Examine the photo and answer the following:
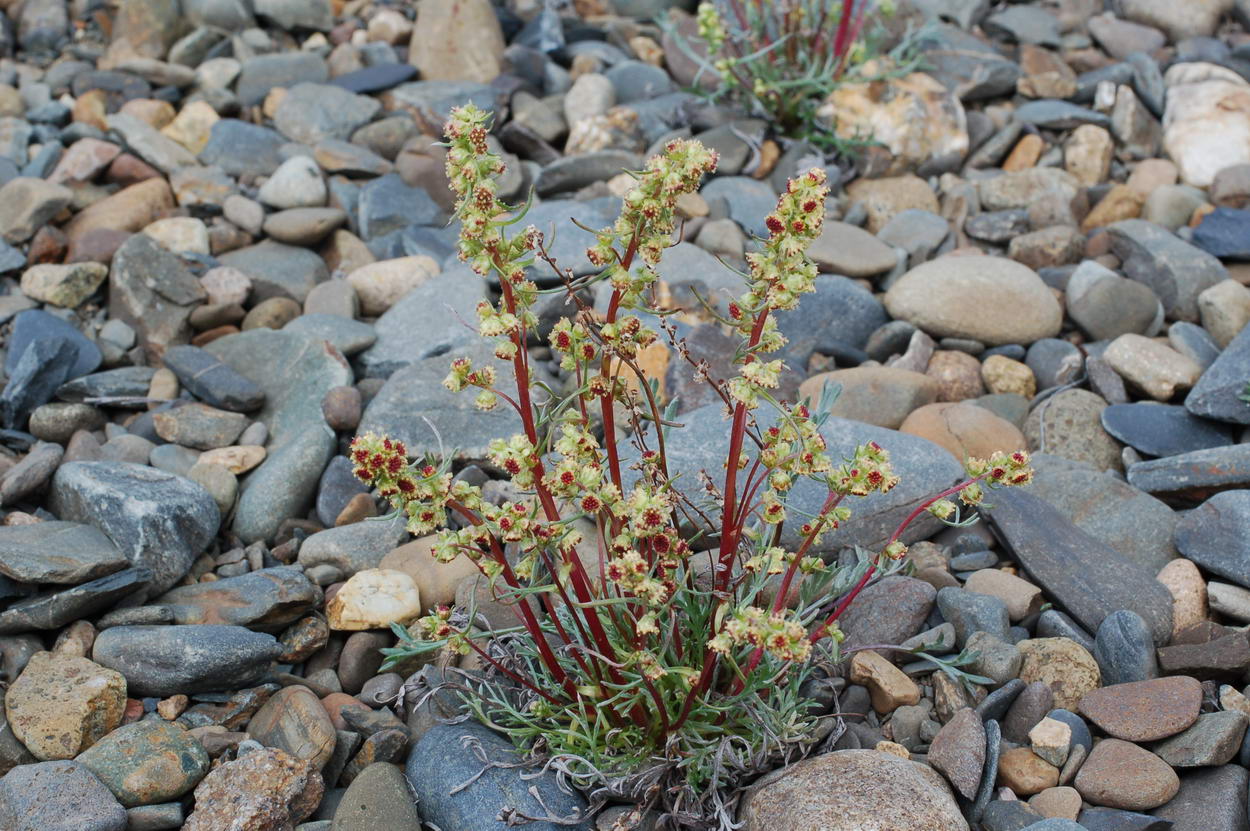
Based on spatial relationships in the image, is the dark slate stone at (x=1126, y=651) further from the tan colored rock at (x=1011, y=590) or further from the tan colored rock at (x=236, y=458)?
the tan colored rock at (x=236, y=458)

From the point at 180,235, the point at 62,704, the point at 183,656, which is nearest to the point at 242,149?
the point at 180,235

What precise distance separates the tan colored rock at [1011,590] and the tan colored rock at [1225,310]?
6.42 feet

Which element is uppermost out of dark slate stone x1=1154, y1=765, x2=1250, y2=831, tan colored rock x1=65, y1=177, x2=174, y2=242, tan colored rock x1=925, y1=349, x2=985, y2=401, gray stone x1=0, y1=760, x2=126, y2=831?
tan colored rock x1=65, y1=177, x2=174, y2=242

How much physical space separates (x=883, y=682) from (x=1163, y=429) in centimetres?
188

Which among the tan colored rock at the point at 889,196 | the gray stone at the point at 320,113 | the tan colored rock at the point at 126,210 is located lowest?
the tan colored rock at the point at 889,196

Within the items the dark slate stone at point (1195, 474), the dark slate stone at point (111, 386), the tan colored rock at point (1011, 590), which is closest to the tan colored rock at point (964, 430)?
the dark slate stone at point (1195, 474)

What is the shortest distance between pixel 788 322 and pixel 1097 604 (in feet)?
6.83

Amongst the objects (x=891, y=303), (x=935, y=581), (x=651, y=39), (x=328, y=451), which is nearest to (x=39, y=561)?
(x=328, y=451)

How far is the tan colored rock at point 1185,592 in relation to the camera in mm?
3643

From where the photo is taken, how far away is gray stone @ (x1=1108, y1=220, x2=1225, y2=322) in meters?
5.23

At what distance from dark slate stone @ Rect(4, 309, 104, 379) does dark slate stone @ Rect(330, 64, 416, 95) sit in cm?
278

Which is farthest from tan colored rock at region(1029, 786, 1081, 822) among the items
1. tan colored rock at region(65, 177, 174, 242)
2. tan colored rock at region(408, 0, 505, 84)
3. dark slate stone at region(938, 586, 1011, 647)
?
tan colored rock at region(408, 0, 505, 84)

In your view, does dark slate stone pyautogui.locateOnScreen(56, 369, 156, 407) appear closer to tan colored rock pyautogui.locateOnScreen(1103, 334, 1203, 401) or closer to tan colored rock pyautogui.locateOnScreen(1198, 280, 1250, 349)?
tan colored rock pyautogui.locateOnScreen(1103, 334, 1203, 401)

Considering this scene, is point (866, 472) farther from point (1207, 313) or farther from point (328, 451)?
point (1207, 313)
